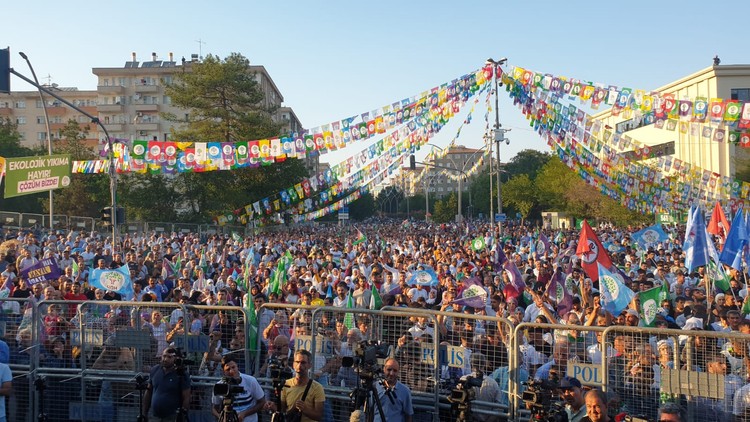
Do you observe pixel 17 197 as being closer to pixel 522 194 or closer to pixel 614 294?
pixel 522 194

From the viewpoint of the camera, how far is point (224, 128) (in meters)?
49.7

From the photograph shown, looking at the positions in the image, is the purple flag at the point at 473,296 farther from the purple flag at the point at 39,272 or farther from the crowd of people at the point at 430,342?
the purple flag at the point at 39,272

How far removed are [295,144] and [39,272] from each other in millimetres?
9721

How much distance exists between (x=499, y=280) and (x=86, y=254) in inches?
499

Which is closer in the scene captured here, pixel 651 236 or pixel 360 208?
pixel 651 236

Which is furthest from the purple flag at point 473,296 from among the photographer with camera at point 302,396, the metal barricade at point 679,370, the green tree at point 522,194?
the green tree at point 522,194

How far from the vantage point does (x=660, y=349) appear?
673 cm

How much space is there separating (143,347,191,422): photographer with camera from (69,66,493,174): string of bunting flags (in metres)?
14.8

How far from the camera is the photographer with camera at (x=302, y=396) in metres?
6.66

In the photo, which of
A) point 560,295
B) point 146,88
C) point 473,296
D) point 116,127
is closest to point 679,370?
point 473,296

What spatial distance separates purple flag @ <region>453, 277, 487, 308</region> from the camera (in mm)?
11055

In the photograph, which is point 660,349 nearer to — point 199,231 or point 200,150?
point 200,150

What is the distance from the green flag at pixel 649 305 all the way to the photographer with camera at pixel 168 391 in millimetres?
6784

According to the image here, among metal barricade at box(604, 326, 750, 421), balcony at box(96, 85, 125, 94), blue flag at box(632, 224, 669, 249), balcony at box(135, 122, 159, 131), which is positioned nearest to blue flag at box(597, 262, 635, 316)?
metal barricade at box(604, 326, 750, 421)
